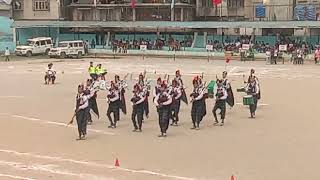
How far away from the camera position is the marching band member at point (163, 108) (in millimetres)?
18295

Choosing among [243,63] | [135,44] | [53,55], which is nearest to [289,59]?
[243,63]

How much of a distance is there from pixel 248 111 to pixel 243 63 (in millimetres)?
27449

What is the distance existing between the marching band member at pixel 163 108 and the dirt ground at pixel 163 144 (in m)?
0.36

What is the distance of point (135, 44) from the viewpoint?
6309 centimetres

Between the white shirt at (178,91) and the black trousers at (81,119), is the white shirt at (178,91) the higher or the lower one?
the higher one

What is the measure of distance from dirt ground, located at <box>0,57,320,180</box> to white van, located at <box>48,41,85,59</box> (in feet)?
92.6

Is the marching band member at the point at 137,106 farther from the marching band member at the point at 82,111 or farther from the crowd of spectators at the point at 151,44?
the crowd of spectators at the point at 151,44

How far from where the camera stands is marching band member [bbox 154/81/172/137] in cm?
1830

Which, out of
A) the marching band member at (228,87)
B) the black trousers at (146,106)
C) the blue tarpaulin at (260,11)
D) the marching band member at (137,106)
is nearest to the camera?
the marching band member at (137,106)

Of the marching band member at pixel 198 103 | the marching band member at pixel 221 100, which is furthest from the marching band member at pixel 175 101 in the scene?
the marching band member at pixel 221 100

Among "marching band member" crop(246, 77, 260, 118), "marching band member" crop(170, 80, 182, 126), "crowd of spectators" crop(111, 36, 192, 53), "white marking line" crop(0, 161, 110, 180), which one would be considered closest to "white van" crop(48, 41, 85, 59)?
"crowd of spectators" crop(111, 36, 192, 53)

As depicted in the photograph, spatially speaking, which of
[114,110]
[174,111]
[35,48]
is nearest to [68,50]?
[35,48]

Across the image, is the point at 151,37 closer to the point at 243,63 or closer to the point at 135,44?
the point at 135,44

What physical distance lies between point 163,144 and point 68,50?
1615 inches
